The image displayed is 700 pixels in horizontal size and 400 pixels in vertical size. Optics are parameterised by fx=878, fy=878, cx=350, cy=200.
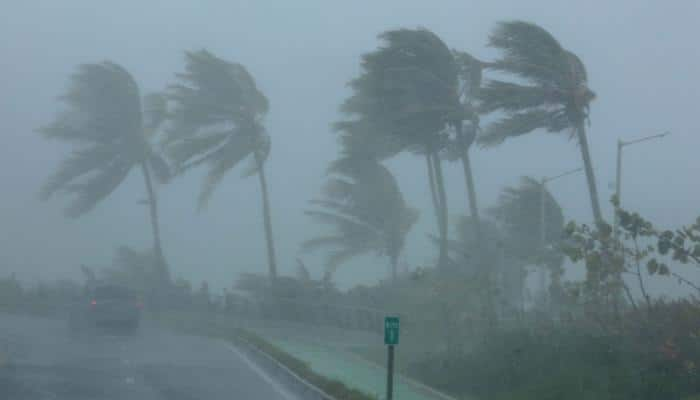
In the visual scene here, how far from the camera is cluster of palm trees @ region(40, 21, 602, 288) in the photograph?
23406 mm

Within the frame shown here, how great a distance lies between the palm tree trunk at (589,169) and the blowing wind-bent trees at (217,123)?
1578 centimetres

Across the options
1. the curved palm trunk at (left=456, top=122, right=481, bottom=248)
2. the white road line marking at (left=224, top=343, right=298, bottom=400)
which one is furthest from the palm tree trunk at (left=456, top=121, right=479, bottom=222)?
the white road line marking at (left=224, top=343, right=298, bottom=400)

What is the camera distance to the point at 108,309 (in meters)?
28.8

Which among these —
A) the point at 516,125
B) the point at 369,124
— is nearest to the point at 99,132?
the point at 369,124

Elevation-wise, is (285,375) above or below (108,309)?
below

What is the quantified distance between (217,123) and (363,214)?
703 centimetres

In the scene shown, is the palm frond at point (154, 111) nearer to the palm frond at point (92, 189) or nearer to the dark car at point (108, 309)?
the palm frond at point (92, 189)

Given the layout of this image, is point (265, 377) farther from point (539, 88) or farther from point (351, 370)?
point (539, 88)

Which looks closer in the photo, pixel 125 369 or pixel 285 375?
pixel 285 375

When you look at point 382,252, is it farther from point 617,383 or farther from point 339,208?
point 617,383

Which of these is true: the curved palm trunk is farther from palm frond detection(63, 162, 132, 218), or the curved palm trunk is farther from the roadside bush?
palm frond detection(63, 162, 132, 218)

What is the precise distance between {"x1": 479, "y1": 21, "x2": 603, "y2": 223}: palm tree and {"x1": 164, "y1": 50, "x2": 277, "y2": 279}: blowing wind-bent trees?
13181 mm

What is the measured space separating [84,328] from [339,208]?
11833 millimetres

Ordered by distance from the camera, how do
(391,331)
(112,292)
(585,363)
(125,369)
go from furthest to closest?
(112,292)
(125,369)
(585,363)
(391,331)
